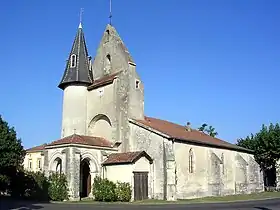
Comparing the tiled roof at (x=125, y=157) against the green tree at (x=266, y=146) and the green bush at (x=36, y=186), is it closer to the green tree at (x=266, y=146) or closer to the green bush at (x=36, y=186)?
the green bush at (x=36, y=186)

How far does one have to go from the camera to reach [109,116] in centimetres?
3584

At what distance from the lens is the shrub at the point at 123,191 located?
96.7 feet

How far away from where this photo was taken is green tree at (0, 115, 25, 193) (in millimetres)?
30516

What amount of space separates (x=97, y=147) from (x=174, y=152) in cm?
735

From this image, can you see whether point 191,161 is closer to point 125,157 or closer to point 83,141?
point 125,157

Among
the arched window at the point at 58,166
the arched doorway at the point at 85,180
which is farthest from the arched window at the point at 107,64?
the arched window at the point at 58,166

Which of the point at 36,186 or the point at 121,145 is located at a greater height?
the point at 121,145

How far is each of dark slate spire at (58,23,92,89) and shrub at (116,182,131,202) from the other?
1370cm

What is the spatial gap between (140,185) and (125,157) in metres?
2.88

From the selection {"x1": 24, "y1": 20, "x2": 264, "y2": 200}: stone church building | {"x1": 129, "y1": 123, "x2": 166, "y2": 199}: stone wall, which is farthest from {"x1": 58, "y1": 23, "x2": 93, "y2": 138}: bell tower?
{"x1": 129, "y1": 123, "x2": 166, "y2": 199}: stone wall

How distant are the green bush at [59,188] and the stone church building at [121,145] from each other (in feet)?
1.64

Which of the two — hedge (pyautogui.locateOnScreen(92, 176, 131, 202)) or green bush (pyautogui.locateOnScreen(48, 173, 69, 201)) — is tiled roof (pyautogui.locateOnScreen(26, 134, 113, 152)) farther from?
hedge (pyautogui.locateOnScreen(92, 176, 131, 202))

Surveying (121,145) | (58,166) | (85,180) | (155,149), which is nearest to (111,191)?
(155,149)

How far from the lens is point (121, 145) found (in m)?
34.6
